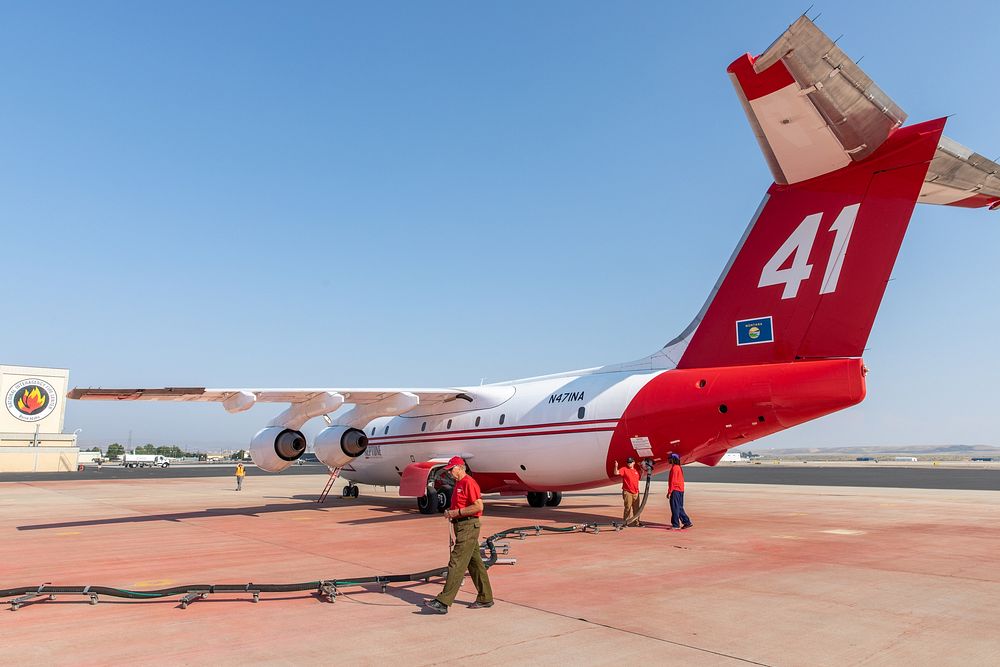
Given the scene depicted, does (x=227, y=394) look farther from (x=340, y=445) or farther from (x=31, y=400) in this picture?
(x=31, y=400)

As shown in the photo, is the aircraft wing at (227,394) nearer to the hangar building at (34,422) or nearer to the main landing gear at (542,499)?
the main landing gear at (542,499)

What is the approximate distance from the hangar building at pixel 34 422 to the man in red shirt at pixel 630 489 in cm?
4675

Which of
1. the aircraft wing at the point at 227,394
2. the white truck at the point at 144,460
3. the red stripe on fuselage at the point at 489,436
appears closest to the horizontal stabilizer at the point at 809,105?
the red stripe on fuselage at the point at 489,436

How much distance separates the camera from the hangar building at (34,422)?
44.3 m

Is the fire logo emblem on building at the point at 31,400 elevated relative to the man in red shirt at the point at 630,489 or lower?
elevated

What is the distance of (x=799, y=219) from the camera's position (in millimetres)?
10766

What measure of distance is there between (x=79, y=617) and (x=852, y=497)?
795 inches

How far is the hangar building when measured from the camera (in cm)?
4434

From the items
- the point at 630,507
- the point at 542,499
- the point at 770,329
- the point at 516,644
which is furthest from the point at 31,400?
the point at 516,644

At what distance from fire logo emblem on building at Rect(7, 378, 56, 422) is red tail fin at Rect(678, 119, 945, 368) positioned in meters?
48.9

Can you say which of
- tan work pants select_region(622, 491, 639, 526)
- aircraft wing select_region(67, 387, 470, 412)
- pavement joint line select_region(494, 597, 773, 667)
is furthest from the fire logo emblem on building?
pavement joint line select_region(494, 597, 773, 667)

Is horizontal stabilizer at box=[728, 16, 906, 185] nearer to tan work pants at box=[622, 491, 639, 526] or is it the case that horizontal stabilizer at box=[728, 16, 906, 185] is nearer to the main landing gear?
tan work pants at box=[622, 491, 639, 526]

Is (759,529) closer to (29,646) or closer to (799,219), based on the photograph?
(799,219)

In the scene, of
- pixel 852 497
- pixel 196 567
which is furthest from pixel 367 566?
pixel 852 497
